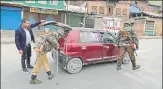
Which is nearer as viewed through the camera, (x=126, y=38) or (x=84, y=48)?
(x=84, y=48)

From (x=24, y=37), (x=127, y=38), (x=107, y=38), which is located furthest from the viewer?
(x=107, y=38)

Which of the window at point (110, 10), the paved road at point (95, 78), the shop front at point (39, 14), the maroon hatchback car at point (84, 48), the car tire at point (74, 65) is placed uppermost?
the window at point (110, 10)

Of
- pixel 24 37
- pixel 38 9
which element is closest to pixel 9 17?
pixel 38 9

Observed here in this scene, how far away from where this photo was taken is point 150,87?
5.25 metres

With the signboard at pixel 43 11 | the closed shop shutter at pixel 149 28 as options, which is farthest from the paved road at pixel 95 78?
the closed shop shutter at pixel 149 28

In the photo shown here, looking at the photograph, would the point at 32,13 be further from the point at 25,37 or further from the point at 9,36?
the point at 25,37

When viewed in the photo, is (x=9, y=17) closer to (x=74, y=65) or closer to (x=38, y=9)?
(x=38, y=9)

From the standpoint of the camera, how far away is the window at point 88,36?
6.36 m

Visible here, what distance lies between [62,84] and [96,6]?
27.3 m

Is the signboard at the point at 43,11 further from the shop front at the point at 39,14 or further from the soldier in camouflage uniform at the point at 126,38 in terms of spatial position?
the soldier in camouflage uniform at the point at 126,38

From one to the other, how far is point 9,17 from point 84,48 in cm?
1697

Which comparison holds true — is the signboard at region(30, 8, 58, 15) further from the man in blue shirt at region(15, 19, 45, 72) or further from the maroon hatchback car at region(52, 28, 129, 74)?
the maroon hatchback car at region(52, 28, 129, 74)

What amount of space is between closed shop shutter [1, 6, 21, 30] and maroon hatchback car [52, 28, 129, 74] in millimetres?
16248

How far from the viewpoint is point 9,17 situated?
20703 mm
